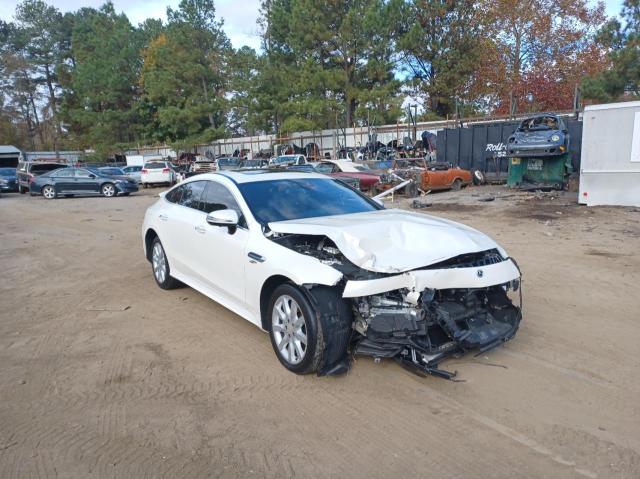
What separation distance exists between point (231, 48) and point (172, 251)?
42377 millimetres

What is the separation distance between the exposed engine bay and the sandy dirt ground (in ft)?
0.84

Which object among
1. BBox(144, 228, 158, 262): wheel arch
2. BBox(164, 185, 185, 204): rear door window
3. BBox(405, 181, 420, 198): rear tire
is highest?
BBox(164, 185, 185, 204): rear door window

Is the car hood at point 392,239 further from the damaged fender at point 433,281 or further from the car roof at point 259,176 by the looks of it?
the car roof at point 259,176

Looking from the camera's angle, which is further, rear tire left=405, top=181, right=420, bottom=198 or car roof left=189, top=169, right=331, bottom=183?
rear tire left=405, top=181, right=420, bottom=198

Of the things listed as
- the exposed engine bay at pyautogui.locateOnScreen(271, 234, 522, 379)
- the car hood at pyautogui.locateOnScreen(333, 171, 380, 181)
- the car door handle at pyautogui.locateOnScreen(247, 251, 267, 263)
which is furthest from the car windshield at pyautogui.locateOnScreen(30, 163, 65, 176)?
the exposed engine bay at pyautogui.locateOnScreen(271, 234, 522, 379)

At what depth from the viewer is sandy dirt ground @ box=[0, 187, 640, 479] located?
2.94m

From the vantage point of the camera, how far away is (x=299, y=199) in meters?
5.08

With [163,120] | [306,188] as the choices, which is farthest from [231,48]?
[306,188]

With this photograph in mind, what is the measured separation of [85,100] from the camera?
5606 centimetres

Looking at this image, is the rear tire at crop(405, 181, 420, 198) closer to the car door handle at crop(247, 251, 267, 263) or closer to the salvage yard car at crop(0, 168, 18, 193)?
the car door handle at crop(247, 251, 267, 263)

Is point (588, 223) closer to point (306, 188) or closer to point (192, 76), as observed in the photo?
point (306, 188)

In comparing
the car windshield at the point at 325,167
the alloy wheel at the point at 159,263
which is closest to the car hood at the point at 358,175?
the car windshield at the point at 325,167

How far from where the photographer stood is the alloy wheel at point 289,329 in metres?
3.86

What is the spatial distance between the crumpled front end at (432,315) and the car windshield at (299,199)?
1.36 meters
